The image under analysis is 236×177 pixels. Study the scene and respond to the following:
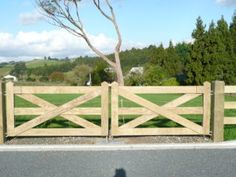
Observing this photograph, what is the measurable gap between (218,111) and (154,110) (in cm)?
149

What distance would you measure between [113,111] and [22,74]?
90.2 m

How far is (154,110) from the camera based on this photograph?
857cm

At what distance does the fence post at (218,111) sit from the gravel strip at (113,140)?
0.83 ft

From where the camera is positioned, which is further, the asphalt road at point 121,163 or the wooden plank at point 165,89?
the wooden plank at point 165,89

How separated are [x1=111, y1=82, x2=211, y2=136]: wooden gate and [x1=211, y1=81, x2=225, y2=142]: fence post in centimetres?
20

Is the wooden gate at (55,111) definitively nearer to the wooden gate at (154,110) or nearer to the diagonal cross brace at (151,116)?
the wooden gate at (154,110)

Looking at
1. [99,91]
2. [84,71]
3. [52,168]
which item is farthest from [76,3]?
[84,71]

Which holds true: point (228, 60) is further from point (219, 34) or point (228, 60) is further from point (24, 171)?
point (24, 171)

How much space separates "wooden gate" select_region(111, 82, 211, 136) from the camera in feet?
28.1

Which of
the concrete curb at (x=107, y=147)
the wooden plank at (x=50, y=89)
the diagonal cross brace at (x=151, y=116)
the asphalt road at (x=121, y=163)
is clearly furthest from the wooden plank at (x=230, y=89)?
the wooden plank at (x=50, y=89)

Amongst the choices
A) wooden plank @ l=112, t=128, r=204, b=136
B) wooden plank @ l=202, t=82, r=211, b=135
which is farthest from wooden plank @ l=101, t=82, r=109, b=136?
wooden plank @ l=202, t=82, r=211, b=135

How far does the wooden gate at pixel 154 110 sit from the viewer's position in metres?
8.57

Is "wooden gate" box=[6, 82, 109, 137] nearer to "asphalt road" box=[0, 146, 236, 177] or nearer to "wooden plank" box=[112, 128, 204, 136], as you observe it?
"wooden plank" box=[112, 128, 204, 136]

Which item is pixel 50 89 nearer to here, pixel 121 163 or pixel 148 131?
pixel 148 131
